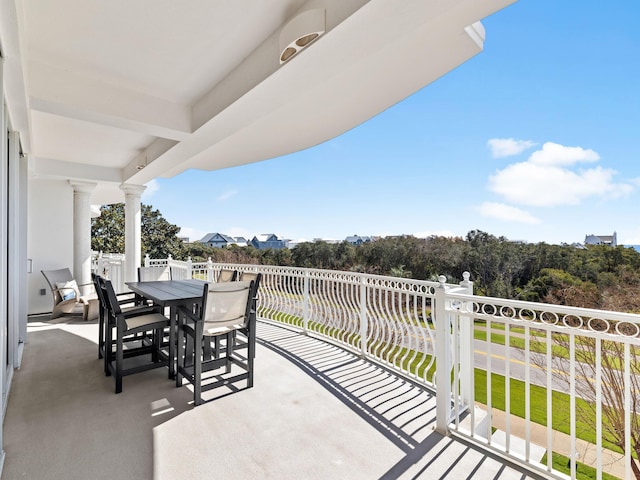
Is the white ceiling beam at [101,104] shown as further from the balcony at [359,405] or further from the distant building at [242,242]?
the distant building at [242,242]

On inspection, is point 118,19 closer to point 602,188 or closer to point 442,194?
point 442,194

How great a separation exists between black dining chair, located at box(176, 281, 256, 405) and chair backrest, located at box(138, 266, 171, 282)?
92.0 inches

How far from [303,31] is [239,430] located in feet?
9.05

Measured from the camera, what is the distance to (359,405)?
2811 millimetres

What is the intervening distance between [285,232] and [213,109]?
32656mm

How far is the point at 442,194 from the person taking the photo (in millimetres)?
24859

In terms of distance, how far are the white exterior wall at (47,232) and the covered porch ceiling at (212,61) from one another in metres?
2.90

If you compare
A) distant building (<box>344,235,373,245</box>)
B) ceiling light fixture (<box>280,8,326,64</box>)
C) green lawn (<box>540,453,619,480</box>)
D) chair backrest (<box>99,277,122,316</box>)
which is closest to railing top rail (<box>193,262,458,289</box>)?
ceiling light fixture (<box>280,8,326,64</box>)

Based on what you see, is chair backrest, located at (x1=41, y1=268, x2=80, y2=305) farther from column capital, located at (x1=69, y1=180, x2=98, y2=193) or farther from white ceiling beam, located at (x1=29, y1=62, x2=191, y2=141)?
white ceiling beam, located at (x1=29, y1=62, x2=191, y2=141)

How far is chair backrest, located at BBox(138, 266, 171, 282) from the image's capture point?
519cm

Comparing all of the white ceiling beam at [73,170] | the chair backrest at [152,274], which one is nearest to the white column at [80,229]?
the white ceiling beam at [73,170]

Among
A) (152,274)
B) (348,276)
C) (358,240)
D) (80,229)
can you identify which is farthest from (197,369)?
(358,240)

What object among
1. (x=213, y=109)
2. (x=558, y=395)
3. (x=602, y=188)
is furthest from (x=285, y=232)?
(x=213, y=109)

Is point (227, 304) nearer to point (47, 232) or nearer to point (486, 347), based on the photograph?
point (486, 347)
